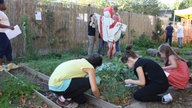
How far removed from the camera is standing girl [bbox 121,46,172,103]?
388 centimetres

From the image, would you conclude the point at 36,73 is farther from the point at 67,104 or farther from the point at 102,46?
the point at 102,46

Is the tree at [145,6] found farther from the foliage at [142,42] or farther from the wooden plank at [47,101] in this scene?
the wooden plank at [47,101]

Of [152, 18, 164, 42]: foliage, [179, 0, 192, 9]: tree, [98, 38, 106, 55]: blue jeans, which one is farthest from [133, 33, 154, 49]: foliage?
[179, 0, 192, 9]: tree

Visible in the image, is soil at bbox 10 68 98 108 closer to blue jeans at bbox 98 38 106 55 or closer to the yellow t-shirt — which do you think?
the yellow t-shirt

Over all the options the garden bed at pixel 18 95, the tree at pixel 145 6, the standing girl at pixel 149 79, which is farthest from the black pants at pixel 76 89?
the tree at pixel 145 6

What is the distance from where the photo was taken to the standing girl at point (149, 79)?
388 cm

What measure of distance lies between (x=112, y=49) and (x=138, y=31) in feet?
24.9

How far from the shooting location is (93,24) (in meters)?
8.47

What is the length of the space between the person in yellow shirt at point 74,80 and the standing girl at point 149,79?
22.8 inches

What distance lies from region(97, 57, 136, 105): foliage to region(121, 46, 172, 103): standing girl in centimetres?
25

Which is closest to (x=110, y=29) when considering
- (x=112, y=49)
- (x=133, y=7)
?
(x=112, y=49)

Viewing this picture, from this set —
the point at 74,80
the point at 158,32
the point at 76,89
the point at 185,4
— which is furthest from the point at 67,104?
the point at 185,4

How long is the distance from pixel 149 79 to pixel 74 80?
1.22 meters

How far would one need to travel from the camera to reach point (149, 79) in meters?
4.03
